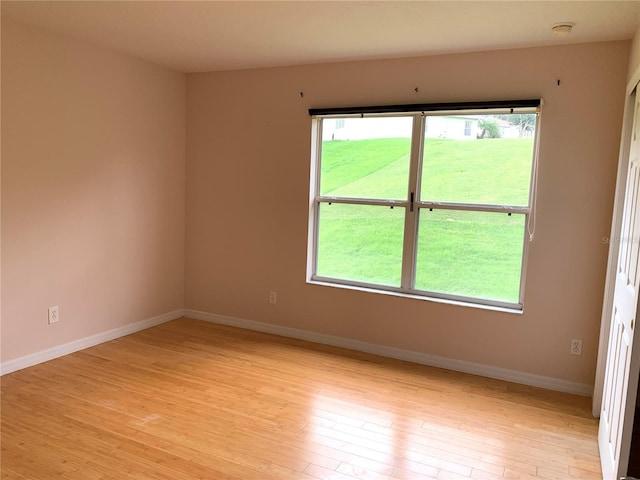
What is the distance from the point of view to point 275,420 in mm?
2750

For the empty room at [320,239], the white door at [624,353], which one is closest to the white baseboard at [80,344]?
the empty room at [320,239]

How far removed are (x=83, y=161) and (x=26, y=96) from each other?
601mm

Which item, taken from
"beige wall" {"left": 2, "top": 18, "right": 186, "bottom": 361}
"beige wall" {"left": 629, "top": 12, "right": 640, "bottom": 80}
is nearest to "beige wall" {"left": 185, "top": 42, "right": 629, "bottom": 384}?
"beige wall" {"left": 629, "top": 12, "right": 640, "bottom": 80}

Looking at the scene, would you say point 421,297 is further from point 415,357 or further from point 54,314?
point 54,314

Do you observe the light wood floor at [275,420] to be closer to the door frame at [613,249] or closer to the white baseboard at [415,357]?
the white baseboard at [415,357]

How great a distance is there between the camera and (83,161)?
362 centimetres

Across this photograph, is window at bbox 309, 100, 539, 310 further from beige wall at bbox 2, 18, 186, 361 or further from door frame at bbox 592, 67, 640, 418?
beige wall at bbox 2, 18, 186, 361

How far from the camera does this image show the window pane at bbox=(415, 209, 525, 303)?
3.47 metres

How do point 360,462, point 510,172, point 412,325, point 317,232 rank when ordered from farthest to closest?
point 317,232, point 412,325, point 510,172, point 360,462

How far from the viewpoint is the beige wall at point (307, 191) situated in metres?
3.14

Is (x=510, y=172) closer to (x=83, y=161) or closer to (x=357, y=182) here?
(x=357, y=182)

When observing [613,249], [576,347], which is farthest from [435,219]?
[576,347]

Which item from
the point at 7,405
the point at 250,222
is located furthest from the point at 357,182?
the point at 7,405

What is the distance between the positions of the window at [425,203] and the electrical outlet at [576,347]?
1.47ft
